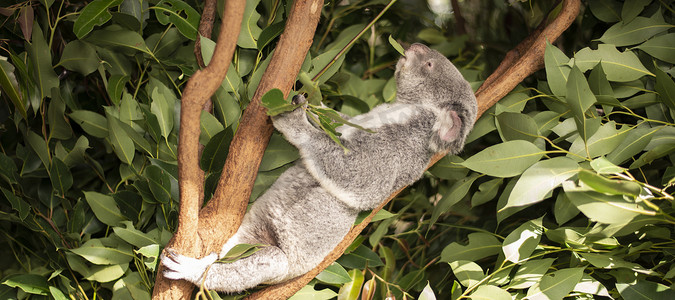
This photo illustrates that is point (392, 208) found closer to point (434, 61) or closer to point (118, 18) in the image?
point (434, 61)

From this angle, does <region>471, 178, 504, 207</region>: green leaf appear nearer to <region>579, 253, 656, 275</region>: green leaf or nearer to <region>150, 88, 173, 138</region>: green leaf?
<region>579, 253, 656, 275</region>: green leaf

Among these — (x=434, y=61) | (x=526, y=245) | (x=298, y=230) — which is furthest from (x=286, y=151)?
(x=526, y=245)

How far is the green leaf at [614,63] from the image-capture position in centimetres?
160

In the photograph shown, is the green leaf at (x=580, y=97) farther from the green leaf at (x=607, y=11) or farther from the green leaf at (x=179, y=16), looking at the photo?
the green leaf at (x=179, y=16)

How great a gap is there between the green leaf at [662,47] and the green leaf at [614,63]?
57mm

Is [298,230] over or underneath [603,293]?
over

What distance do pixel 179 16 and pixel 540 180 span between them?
3.74ft

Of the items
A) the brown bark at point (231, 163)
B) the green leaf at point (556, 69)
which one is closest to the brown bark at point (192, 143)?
the brown bark at point (231, 163)

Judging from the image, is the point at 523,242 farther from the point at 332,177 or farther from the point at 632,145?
the point at 332,177

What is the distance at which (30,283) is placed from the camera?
159 cm

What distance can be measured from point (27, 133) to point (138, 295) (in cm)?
65

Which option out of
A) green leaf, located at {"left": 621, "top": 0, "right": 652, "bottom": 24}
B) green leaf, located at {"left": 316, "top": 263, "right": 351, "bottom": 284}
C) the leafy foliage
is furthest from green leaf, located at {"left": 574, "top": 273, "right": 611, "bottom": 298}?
green leaf, located at {"left": 621, "top": 0, "right": 652, "bottom": 24}

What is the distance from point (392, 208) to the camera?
2102mm

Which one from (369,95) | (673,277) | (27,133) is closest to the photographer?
(673,277)
